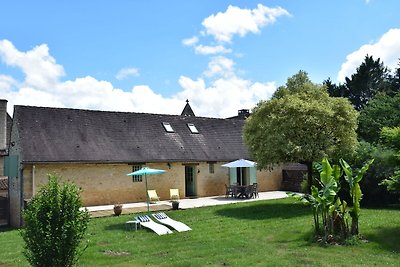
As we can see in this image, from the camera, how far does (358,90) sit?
165 ft

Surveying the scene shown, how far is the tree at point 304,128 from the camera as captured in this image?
60.1 ft

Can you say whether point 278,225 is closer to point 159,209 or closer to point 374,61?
point 159,209

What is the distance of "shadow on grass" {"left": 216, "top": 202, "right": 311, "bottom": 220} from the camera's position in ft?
57.8

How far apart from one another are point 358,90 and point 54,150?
1563 inches

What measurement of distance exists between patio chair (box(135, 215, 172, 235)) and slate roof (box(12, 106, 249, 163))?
714 cm

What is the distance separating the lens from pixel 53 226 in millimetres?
8789

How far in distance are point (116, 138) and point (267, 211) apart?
10530mm

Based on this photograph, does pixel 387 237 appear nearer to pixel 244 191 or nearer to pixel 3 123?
pixel 244 191

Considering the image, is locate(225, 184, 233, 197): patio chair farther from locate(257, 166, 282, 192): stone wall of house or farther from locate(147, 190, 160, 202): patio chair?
locate(147, 190, 160, 202): patio chair

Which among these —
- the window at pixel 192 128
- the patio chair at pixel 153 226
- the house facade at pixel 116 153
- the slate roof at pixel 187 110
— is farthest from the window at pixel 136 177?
the slate roof at pixel 187 110

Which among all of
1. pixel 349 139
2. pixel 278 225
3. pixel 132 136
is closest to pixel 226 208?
pixel 278 225

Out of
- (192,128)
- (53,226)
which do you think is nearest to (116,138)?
(192,128)

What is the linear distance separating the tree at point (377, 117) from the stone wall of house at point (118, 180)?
34.0ft

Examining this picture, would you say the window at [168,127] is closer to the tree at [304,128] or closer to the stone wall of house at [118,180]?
the stone wall of house at [118,180]
